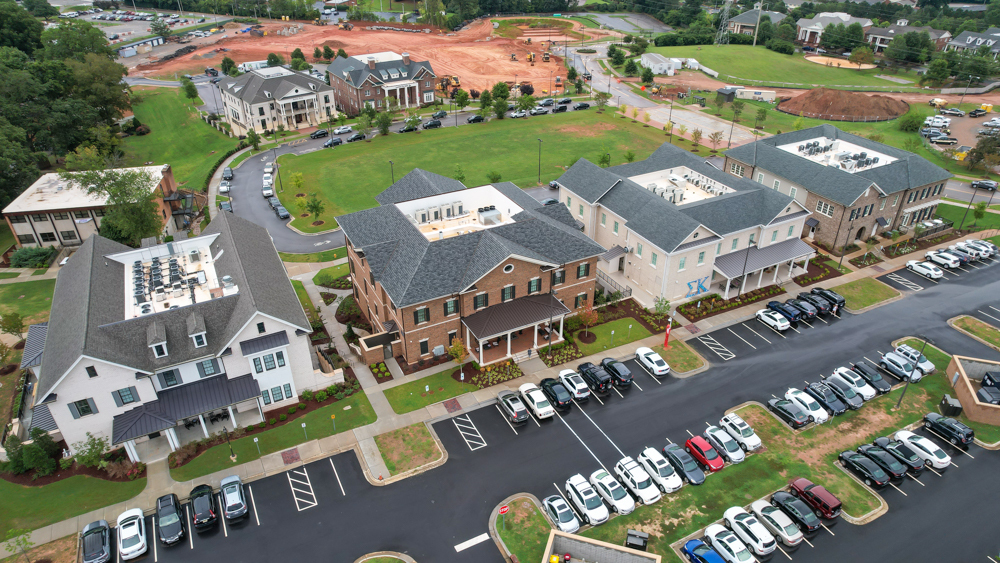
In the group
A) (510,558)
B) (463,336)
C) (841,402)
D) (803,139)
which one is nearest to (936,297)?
(841,402)

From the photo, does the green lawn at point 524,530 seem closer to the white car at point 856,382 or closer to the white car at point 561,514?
the white car at point 561,514

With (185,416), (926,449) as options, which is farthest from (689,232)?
(185,416)

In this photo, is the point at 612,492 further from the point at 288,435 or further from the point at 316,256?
the point at 316,256

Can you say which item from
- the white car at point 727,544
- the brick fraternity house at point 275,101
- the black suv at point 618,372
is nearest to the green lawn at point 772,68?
the brick fraternity house at point 275,101

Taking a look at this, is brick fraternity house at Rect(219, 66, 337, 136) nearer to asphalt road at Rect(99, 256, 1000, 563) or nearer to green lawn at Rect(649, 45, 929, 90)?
asphalt road at Rect(99, 256, 1000, 563)

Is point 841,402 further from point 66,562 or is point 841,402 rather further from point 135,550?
point 66,562

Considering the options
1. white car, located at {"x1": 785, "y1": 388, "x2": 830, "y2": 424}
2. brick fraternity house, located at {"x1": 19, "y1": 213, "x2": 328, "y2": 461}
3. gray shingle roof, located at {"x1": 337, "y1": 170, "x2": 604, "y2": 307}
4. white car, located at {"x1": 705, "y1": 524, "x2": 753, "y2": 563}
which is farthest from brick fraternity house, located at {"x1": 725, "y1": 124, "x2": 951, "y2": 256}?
brick fraternity house, located at {"x1": 19, "y1": 213, "x2": 328, "y2": 461}
